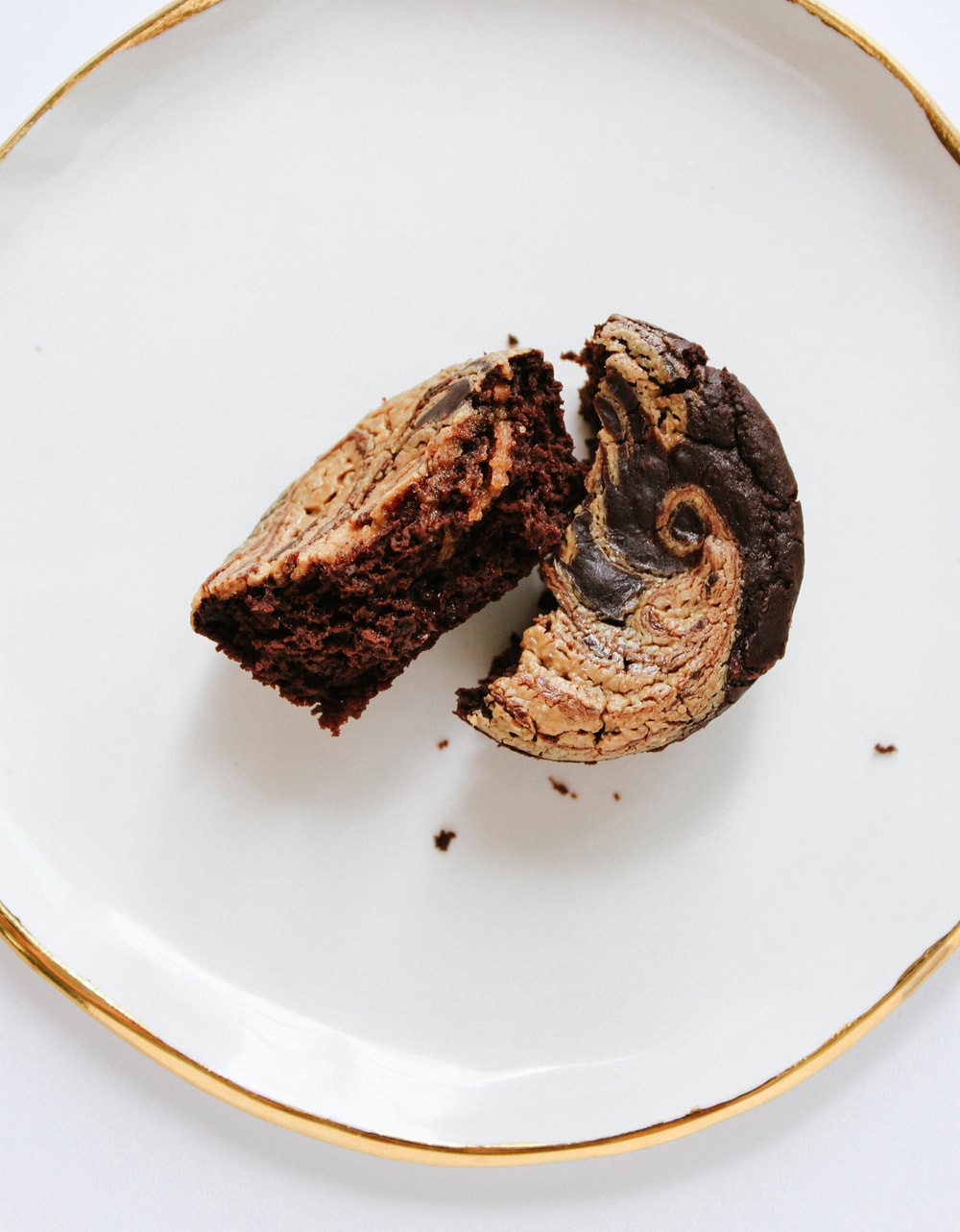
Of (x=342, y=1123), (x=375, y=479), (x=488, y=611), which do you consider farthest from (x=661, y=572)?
(x=342, y=1123)

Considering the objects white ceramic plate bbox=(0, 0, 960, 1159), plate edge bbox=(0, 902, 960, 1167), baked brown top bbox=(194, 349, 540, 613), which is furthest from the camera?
white ceramic plate bbox=(0, 0, 960, 1159)

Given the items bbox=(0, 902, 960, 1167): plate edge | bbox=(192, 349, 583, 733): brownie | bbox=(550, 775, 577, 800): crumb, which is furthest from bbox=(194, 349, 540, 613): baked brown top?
bbox=(0, 902, 960, 1167): plate edge

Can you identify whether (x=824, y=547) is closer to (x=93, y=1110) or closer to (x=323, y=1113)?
(x=323, y=1113)

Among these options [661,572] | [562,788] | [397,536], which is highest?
[661,572]

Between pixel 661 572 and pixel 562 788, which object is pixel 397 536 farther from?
pixel 562 788

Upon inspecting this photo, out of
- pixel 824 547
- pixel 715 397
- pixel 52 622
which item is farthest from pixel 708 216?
pixel 52 622

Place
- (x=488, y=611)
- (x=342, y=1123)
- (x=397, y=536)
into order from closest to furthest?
(x=397, y=536) < (x=342, y=1123) < (x=488, y=611)

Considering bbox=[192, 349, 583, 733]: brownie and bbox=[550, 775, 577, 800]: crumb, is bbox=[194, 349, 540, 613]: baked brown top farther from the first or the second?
bbox=[550, 775, 577, 800]: crumb
